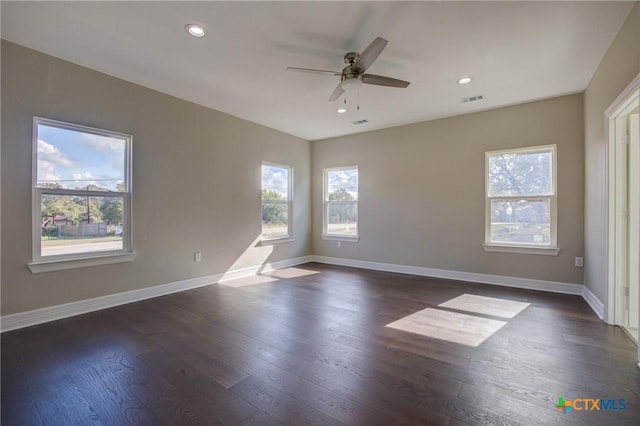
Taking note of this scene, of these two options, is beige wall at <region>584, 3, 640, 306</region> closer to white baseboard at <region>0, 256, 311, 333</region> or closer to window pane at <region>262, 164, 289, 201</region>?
window pane at <region>262, 164, 289, 201</region>

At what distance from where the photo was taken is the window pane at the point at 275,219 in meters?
5.64

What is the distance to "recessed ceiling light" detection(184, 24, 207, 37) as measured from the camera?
2.55m

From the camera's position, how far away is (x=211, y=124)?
4609 millimetres

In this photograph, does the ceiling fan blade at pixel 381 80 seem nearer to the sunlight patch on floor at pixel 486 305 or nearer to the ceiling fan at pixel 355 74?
the ceiling fan at pixel 355 74

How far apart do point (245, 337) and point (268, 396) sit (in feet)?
3.04

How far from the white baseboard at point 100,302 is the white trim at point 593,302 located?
483cm

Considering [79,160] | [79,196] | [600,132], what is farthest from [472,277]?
[79,160]

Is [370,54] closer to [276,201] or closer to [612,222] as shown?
[612,222]

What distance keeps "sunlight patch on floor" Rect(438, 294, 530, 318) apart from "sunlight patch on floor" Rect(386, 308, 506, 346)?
23 cm

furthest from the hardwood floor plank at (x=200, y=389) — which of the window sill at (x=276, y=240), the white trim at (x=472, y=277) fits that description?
the white trim at (x=472, y=277)

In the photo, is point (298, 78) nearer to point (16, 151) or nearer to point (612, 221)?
point (16, 151)

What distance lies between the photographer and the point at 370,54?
248cm

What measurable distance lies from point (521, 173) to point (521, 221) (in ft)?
2.39

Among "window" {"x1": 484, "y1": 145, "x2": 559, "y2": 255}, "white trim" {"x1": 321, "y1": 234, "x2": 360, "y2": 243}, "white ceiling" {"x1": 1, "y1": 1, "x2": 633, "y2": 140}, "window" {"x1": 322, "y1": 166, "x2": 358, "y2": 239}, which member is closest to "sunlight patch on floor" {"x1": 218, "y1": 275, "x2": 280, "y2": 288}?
"white trim" {"x1": 321, "y1": 234, "x2": 360, "y2": 243}
